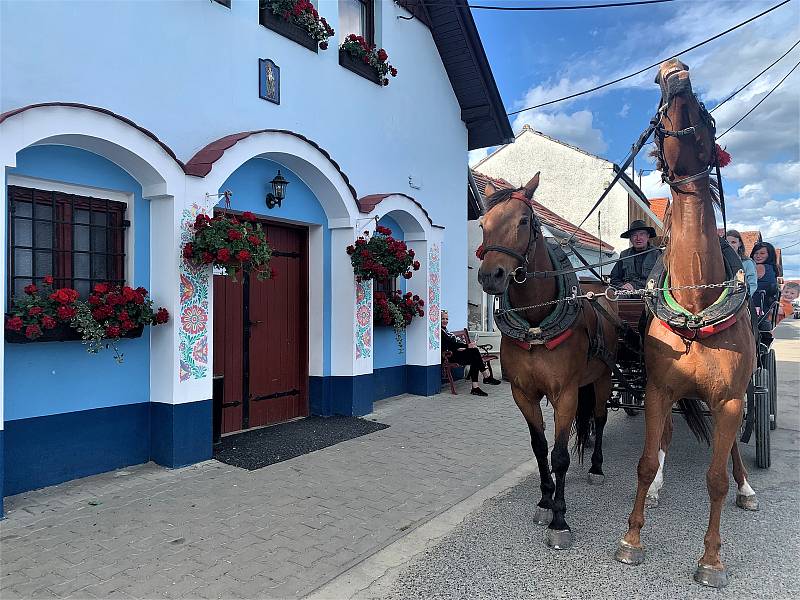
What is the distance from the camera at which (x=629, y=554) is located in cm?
339

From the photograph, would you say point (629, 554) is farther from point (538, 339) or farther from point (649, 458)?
point (538, 339)

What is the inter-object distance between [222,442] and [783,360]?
1538 centimetres

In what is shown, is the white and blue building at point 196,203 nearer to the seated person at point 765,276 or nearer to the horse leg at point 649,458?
the horse leg at point 649,458

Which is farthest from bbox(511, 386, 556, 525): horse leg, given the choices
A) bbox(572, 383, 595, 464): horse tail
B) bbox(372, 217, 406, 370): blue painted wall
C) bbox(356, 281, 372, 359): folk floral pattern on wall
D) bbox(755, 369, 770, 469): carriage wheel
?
bbox(372, 217, 406, 370): blue painted wall

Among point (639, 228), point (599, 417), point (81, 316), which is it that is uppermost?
point (639, 228)

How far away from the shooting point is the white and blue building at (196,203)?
14.5ft

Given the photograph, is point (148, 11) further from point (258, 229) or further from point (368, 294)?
point (368, 294)

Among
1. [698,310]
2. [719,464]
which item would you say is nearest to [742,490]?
[719,464]

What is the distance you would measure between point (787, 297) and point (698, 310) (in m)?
3.78

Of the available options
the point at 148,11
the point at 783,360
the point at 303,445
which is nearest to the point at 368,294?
the point at 303,445

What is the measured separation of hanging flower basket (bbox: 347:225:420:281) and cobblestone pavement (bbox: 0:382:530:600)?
6.69 ft

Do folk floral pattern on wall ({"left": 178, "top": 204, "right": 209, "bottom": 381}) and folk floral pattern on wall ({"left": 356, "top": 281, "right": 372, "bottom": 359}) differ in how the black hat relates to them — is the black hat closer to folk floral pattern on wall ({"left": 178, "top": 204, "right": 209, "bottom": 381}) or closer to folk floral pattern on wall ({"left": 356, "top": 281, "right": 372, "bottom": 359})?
folk floral pattern on wall ({"left": 356, "top": 281, "right": 372, "bottom": 359})

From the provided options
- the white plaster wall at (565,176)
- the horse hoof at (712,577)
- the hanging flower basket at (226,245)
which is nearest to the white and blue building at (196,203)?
the hanging flower basket at (226,245)

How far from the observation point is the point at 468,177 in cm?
1077
